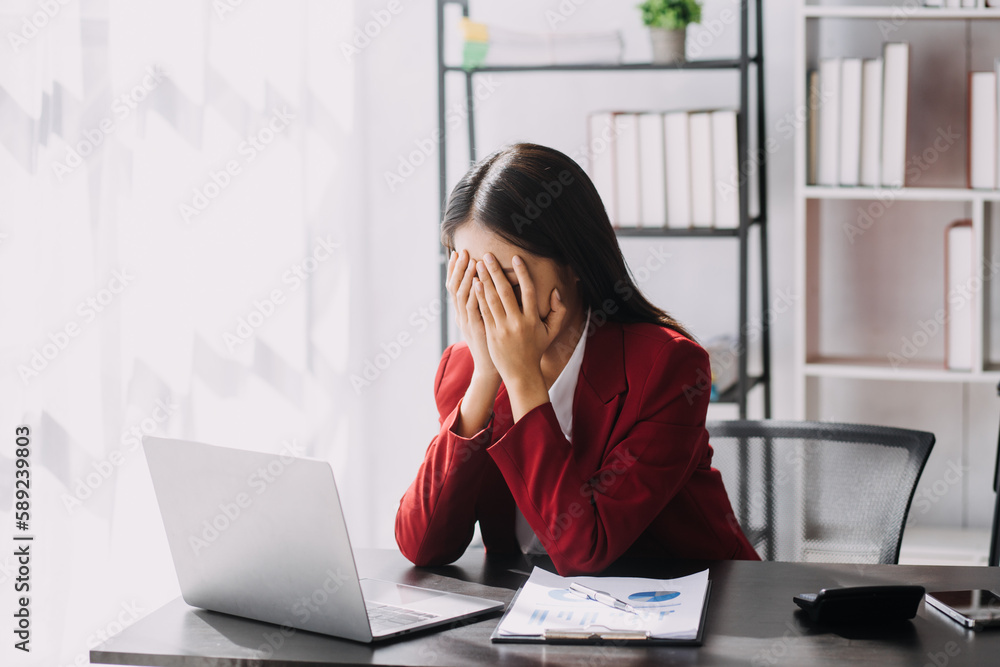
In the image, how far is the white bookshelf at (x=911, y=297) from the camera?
2473mm

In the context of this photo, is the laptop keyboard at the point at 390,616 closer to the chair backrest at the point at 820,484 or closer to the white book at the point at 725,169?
the chair backrest at the point at 820,484

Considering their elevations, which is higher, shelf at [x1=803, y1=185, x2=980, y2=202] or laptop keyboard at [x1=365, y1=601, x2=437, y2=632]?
shelf at [x1=803, y1=185, x2=980, y2=202]

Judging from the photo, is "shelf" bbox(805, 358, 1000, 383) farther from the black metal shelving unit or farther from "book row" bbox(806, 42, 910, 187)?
"book row" bbox(806, 42, 910, 187)

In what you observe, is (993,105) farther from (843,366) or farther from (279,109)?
(279,109)

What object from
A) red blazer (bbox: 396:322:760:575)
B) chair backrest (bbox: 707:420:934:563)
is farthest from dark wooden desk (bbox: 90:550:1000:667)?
chair backrest (bbox: 707:420:934:563)

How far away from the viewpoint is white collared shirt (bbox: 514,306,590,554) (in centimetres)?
138

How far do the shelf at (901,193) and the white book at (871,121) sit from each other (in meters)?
0.04

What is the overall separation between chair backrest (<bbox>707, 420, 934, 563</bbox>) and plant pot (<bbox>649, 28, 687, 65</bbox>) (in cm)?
117

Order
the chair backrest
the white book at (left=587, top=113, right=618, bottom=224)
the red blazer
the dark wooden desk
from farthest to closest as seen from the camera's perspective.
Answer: the white book at (left=587, top=113, right=618, bottom=224), the chair backrest, the red blazer, the dark wooden desk

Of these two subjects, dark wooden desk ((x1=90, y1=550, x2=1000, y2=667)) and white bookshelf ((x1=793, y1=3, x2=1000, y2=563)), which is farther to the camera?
white bookshelf ((x1=793, y1=3, x2=1000, y2=563))

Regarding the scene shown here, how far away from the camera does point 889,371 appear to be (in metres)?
2.45

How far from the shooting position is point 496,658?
919 millimetres

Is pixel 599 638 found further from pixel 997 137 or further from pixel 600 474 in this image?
pixel 997 137

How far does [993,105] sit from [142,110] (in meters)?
1.92
